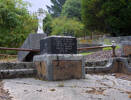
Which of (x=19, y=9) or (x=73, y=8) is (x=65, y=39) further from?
(x=73, y=8)

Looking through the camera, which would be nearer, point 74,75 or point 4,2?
point 74,75

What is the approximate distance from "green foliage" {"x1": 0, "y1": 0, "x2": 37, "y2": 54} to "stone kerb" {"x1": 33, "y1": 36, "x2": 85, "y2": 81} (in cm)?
1175

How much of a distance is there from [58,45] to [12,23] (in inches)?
480

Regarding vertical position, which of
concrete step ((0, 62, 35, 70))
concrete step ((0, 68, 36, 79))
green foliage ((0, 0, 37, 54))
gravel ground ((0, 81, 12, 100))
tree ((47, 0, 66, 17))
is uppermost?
tree ((47, 0, 66, 17))

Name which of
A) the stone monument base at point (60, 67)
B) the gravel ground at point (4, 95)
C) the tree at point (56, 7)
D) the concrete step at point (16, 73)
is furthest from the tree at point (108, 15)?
the tree at point (56, 7)

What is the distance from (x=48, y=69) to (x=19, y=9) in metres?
15.0

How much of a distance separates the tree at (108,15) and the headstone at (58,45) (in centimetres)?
1864

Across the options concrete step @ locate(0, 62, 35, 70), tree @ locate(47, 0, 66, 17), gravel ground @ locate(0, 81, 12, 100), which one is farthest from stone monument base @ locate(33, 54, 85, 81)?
tree @ locate(47, 0, 66, 17)

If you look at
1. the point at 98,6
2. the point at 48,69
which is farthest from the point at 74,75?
the point at 98,6

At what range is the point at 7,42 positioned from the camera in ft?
54.3

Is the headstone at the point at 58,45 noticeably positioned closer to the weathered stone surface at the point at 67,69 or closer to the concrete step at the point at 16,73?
the weathered stone surface at the point at 67,69

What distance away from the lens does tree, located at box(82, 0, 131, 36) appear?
22531mm

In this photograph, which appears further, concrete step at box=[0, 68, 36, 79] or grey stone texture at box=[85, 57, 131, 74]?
grey stone texture at box=[85, 57, 131, 74]

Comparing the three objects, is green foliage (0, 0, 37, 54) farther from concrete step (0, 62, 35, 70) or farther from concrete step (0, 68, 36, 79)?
concrete step (0, 68, 36, 79)
